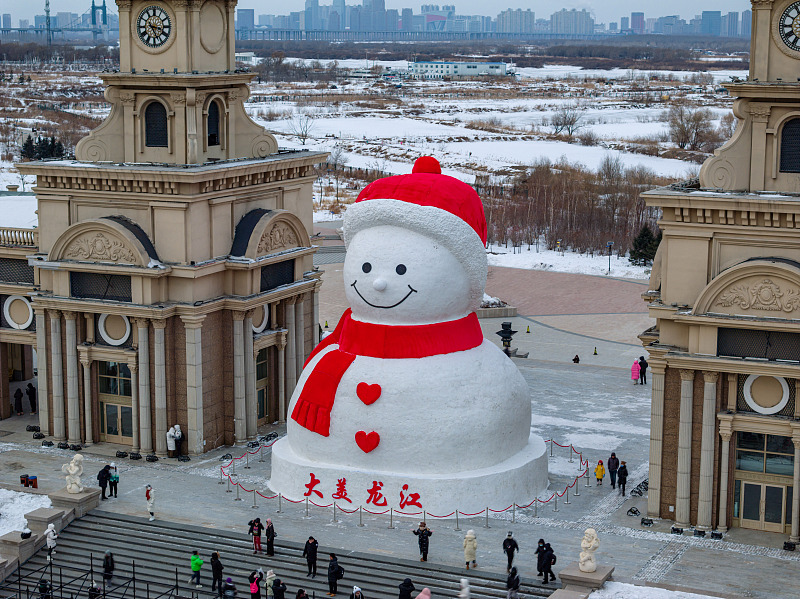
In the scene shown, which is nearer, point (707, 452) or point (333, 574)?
point (333, 574)

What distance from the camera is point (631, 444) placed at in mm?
46094

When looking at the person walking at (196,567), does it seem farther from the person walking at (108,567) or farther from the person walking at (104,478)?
the person walking at (104,478)

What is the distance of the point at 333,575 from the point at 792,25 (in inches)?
719

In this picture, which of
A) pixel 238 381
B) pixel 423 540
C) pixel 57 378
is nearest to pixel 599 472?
pixel 423 540

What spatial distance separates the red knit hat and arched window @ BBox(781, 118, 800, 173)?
8250 mm

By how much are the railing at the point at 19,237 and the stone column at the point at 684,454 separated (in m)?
22.9

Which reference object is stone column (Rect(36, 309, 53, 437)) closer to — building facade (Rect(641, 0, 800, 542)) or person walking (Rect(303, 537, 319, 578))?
person walking (Rect(303, 537, 319, 578))

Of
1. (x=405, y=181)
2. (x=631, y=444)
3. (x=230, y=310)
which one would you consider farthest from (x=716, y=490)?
(x=230, y=310)

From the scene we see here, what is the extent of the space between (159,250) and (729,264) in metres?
18.1

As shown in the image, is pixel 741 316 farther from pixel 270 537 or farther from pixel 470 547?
pixel 270 537

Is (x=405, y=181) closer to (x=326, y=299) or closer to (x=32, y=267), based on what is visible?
(x=32, y=267)

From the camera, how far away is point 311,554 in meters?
35.2

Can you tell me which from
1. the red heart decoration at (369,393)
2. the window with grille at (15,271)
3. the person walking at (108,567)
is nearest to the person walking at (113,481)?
the person walking at (108,567)

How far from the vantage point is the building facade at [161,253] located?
145ft
